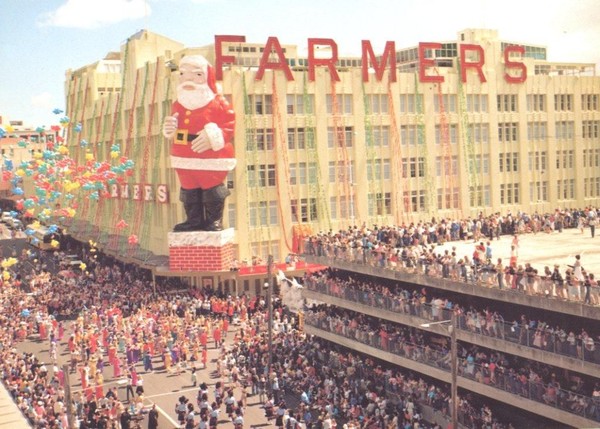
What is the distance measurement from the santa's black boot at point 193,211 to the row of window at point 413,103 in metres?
8.49

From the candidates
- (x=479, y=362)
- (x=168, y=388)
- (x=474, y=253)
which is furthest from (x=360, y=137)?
(x=479, y=362)

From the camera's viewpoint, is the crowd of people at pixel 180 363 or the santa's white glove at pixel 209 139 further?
the santa's white glove at pixel 209 139

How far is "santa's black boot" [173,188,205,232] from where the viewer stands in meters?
55.3

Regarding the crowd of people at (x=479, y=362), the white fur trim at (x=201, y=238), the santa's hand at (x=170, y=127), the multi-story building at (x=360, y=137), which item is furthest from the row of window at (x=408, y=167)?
the crowd of people at (x=479, y=362)

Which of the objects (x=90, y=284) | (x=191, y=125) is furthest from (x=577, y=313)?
(x=90, y=284)

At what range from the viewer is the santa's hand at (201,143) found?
52.8 meters

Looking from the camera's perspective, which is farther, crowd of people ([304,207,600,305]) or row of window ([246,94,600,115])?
row of window ([246,94,600,115])

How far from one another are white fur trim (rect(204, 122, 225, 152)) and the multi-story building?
20.7 ft

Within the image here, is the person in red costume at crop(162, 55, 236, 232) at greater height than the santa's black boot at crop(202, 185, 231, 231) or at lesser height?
greater

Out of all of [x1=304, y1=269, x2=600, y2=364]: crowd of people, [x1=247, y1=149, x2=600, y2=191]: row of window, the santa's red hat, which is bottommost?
[x1=304, y1=269, x2=600, y2=364]: crowd of people

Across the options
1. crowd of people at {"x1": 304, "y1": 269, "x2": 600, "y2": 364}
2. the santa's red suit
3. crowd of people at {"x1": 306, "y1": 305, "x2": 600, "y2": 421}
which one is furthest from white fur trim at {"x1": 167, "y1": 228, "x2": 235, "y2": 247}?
crowd of people at {"x1": 306, "y1": 305, "x2": 600, "y2": 421}

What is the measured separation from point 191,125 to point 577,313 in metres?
31.4

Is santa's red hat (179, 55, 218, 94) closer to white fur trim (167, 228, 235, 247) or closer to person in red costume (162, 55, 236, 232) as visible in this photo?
person in red costume (162, 55, 236, 232)

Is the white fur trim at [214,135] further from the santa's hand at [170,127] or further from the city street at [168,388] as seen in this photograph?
the city street at [168,388]
